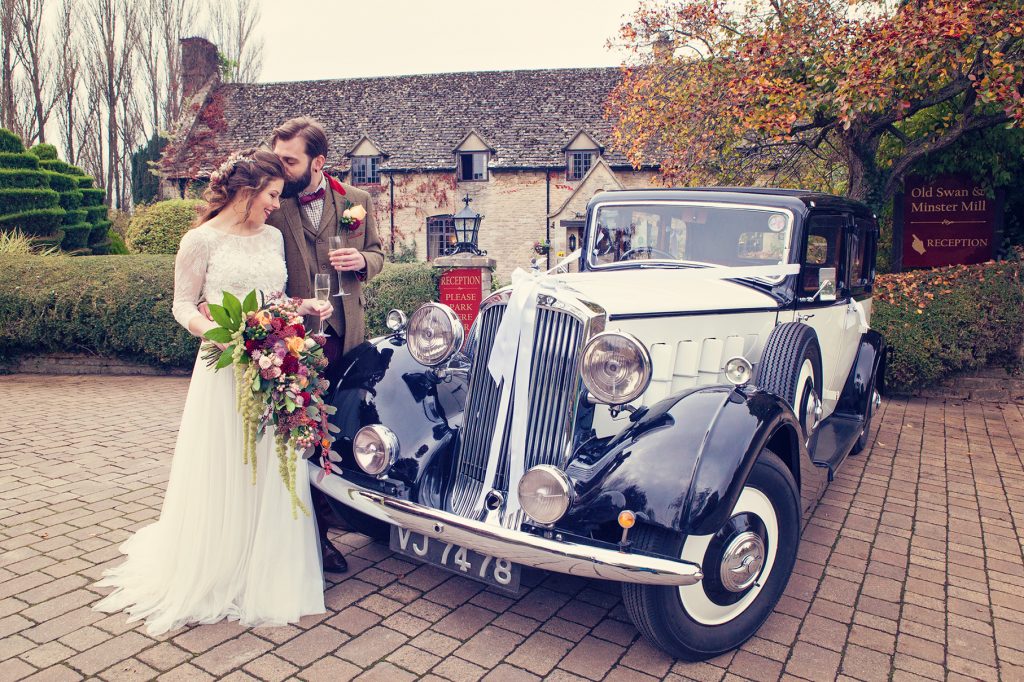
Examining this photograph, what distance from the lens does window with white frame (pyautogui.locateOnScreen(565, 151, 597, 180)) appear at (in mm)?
25250

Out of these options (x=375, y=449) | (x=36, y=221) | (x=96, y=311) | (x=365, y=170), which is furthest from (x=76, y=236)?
(x=365, y=170)

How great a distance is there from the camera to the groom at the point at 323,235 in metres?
3.38

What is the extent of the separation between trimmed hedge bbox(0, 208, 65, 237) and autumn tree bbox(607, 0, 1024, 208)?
33.4 ft

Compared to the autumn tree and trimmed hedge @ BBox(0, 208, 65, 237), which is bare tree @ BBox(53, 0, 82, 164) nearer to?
trimmed hedge @ BBox(0, 208, 65, 237)

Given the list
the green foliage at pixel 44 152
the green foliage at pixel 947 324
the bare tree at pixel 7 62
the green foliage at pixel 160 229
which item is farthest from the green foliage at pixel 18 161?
the bare tree at pixel 7 62

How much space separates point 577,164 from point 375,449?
23.7m

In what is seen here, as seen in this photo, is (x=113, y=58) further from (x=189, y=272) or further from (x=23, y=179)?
(x=189, y=272)

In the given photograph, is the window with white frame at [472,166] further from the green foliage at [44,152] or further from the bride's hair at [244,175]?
the bride's hair at [244,175]

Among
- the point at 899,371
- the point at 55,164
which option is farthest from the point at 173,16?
the point at 899,371

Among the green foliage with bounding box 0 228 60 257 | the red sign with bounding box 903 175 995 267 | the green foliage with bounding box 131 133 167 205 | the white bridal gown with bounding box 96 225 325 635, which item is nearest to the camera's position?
the white bridal gown with bounding box 96 225 325 635

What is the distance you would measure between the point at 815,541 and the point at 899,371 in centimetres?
448

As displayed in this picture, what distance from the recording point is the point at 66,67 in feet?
84.6

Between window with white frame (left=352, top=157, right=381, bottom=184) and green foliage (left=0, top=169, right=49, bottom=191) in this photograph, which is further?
window with white frame (left=352, top=157, right=381, bottom=184)

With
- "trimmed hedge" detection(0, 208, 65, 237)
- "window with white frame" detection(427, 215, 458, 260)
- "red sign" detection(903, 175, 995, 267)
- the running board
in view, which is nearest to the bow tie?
the running board
